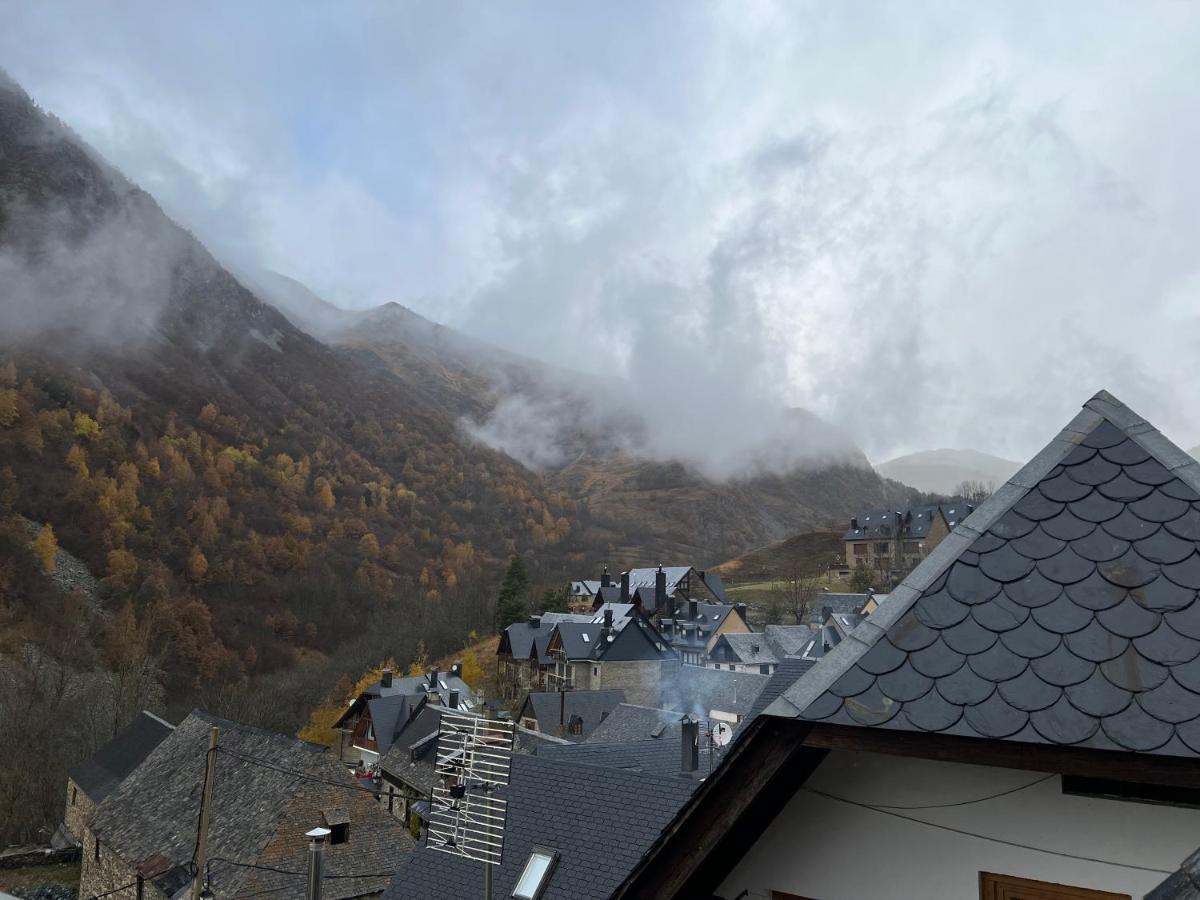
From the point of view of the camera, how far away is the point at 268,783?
23672 millimetres

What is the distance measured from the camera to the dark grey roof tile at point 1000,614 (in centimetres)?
282

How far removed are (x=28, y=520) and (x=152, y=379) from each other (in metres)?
60.5

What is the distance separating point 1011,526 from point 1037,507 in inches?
5.5

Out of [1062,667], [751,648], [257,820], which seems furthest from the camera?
[751,648]

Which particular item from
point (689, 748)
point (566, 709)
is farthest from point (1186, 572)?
point (566, 709)

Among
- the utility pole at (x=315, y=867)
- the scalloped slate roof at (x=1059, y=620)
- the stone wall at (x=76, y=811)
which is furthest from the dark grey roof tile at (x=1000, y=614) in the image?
the stone wall at (x=76, y=811)

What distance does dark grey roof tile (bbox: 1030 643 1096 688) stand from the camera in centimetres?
259

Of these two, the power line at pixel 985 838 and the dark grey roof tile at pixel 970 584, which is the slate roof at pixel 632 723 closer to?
the power line at pixel 985 838

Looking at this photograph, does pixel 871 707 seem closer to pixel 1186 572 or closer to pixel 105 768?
pixel 1186 572

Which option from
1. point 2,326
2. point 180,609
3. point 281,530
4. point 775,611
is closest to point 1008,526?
point 775,611

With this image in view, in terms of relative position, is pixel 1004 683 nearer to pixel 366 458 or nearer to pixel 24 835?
pixel 24 835

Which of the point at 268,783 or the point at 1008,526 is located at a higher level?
the point at 1008,526

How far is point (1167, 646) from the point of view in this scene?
101 inches

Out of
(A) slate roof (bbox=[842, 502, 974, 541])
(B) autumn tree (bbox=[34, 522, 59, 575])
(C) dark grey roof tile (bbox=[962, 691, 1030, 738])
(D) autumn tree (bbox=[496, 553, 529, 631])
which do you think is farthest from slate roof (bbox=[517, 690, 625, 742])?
(B) autumn tree (bbox=[34, 522, 59, 575])
